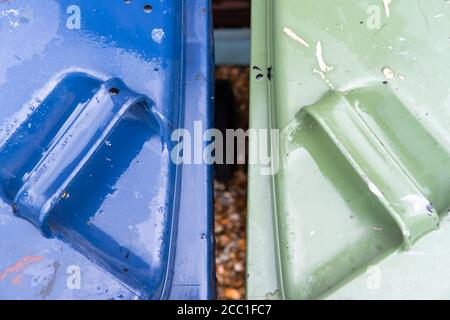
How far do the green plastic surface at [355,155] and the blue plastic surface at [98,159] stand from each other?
173mm

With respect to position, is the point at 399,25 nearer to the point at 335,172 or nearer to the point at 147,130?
the point at 335,172

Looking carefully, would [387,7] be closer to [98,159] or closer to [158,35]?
[158,35]

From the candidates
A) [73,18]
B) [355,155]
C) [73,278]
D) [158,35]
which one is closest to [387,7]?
[355,155]

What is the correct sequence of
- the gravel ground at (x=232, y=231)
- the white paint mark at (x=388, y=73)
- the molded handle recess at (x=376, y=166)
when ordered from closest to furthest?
the molded handle recess at (x=376, y=166) → the white paint mark at (x=388, y=73) → the gravel ground at (x=232, y=231)

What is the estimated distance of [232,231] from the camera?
74.8 inches

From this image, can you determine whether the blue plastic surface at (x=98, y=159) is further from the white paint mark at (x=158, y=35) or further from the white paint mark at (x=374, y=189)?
the white paint mark at (x=374, y=189)

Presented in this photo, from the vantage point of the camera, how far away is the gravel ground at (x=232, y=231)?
182cm

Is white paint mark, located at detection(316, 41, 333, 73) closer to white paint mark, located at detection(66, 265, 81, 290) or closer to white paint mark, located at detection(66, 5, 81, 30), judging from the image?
white paint mark, located at detection(66, 5, 81, 30)

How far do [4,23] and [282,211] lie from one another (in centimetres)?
Answer: 81

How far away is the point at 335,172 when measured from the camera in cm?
111

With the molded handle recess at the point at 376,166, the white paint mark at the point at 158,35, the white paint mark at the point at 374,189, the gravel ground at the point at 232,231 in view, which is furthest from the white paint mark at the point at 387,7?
the gravel ground at the point at 232,231

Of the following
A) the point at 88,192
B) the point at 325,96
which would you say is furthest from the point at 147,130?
the point at 325,96

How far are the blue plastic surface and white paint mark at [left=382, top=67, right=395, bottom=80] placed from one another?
1.40 ft

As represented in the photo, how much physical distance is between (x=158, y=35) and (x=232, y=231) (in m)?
0.93
